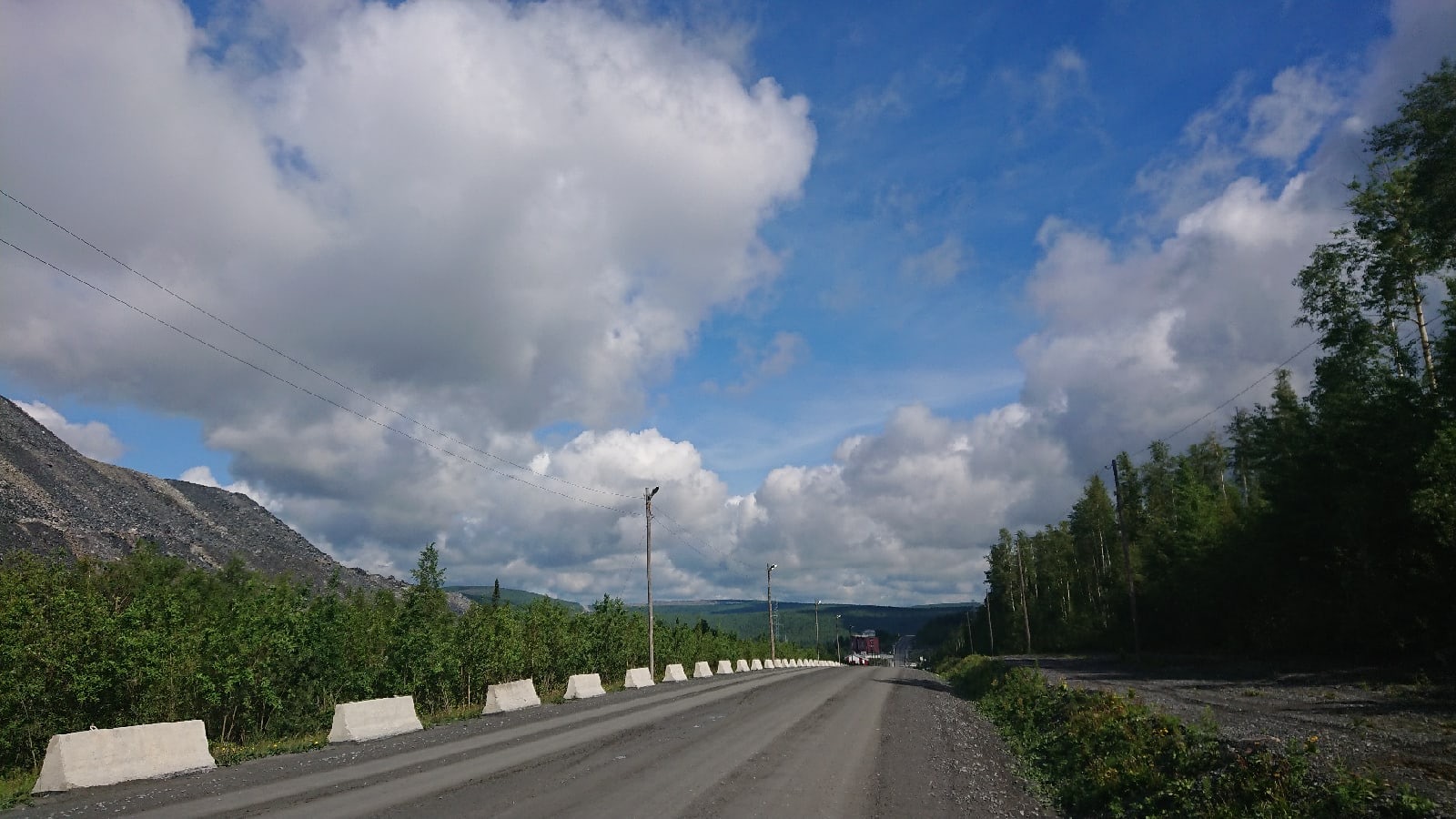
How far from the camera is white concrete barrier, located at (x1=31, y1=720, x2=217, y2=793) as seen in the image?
35.2 ft

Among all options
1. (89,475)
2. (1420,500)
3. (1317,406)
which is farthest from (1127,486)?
(89,475)

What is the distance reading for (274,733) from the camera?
2039 cm

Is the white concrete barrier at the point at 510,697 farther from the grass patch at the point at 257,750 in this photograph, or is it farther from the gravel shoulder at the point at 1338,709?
the gravel shoulder at the point at 1338,709

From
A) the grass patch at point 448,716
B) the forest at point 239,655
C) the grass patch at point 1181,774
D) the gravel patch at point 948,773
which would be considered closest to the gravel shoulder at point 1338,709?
the grass patch at point 1181,774

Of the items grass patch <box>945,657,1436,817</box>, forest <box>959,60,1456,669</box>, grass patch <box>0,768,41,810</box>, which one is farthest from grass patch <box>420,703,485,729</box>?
forest <box>959,60,1456,669</box>

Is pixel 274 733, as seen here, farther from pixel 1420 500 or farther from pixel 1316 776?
pixel 1420 500

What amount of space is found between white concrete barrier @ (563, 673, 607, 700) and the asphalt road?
8.72 m

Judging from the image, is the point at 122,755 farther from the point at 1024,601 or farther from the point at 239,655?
the point at 1024,601

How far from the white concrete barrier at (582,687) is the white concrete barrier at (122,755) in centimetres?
1702

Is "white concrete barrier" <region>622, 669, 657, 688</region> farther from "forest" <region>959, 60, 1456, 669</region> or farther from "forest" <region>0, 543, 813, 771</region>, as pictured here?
"forest" <region>959, 60, 1456, 669</region>

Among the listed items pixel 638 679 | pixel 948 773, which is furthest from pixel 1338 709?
pixel 638 679

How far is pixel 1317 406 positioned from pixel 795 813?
34.4 m

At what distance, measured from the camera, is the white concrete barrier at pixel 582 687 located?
2943cm

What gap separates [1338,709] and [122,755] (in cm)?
2434
